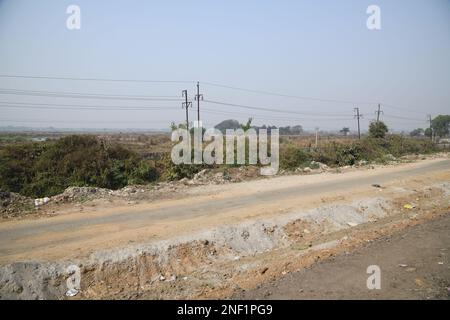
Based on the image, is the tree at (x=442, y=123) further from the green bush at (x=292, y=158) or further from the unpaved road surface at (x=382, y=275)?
the unpaved road surface at (x=382, y=275)

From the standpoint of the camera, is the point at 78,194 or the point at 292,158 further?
the point at 292,158

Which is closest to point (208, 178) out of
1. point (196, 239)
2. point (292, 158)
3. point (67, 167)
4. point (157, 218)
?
point (67, 167)

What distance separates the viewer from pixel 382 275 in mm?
6570

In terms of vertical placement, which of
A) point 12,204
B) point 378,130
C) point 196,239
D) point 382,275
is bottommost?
point 382,275

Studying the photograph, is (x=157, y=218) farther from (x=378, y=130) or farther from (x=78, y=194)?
(x=378, y=130)

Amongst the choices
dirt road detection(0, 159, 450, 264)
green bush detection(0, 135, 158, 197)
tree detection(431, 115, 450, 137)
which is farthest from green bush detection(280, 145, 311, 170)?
tree detection(431, 115, 450, 137)

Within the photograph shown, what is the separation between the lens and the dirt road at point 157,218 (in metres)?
7.48

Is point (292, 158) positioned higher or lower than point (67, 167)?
lower

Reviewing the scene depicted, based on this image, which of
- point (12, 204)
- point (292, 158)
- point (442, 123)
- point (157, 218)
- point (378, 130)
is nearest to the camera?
point (157, 218)

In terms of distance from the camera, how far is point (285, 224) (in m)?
9.55

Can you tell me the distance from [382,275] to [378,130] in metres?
32.8
